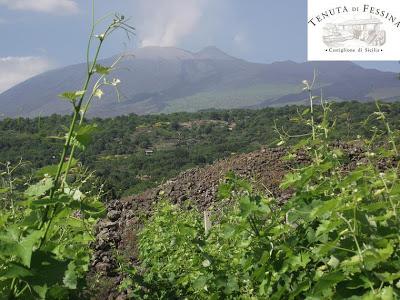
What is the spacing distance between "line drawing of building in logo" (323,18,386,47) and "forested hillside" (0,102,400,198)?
18617 millimetres

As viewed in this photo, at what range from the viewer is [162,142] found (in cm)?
6116

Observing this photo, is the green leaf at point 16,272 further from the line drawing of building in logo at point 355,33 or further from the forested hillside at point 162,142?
the forested hillside at point 162,142

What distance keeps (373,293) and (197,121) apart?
71.8m

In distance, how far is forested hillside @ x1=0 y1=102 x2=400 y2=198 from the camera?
128 ft

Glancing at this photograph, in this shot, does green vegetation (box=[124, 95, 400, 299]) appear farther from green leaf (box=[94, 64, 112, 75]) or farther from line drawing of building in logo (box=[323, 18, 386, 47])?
line drawing of building in logo (box=[323, 18, 386, 47])

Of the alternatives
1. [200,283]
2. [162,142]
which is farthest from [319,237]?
[162,142]

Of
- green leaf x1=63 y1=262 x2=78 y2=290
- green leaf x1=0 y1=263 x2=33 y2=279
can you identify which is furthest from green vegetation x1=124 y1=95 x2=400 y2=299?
green leaf x1=0 y1=263 x2=33 y2=279

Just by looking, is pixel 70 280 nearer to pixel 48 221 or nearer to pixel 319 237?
pixel 48 221

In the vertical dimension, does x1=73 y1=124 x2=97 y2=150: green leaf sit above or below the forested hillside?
above

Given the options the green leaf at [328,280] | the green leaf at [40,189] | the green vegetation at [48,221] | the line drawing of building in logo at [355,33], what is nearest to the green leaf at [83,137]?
the green vegetation at [48,221]

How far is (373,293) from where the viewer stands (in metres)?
2.15

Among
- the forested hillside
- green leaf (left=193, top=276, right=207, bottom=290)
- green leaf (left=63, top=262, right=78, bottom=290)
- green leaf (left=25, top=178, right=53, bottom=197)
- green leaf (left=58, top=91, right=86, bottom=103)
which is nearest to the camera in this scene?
green leaf (left=58, top=91, right=86, bottom=103)

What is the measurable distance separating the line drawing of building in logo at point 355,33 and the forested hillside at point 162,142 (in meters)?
18.6

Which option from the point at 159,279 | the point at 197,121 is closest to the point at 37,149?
the point at 197,121
